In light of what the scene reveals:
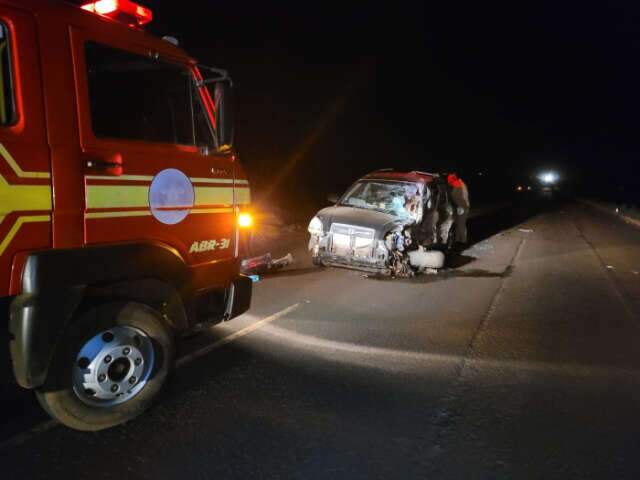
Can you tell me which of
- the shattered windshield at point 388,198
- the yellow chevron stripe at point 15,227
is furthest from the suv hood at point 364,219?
the yellow chevron stripe at point 15,227

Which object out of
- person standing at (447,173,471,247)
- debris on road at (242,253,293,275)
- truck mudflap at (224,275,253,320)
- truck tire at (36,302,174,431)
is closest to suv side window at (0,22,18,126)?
truck tire at (36,302,174,431)

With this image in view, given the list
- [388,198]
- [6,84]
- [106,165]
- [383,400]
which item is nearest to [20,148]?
[6,84]

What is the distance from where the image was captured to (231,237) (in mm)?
4566

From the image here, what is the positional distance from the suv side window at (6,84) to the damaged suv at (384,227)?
6.40 metres

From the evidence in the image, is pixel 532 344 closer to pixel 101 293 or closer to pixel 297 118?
pixel 101 293

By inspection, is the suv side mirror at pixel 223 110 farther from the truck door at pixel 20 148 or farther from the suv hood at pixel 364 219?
the suv hood at pixel 364 219

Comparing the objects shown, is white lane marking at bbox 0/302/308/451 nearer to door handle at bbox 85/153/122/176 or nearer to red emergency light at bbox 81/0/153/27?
door handle at bbox 85/153/122/176

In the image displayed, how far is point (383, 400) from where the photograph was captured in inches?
166

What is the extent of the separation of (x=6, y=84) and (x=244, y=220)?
214 cm

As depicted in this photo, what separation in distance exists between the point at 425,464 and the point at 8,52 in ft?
11.7

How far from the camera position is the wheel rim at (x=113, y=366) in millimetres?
3520

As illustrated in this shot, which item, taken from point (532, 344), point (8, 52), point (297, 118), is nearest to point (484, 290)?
point (532, 344)

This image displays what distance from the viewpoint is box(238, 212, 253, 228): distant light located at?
4.63 meters

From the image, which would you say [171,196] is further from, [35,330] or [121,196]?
[35,330]
